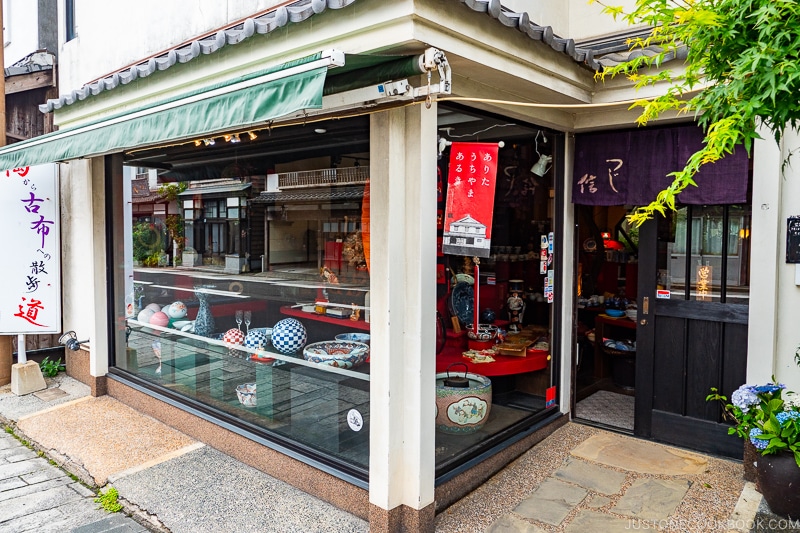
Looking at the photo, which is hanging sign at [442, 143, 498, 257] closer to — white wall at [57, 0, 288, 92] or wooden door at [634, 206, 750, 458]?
wooden door at [634, 206, 750, 458]

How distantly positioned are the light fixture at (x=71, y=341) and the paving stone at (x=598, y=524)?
7249 millimetres

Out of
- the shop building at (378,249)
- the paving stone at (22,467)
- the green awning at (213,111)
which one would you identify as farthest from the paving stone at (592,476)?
the paving stone at (22,467)

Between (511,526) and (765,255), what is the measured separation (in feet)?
10.4

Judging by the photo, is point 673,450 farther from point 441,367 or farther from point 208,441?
point 208,441

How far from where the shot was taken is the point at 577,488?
4.74 metres

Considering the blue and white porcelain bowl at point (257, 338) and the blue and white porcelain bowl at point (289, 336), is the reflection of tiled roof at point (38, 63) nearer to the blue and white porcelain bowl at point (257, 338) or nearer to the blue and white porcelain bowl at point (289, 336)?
the blue and white porcelain bowl at point (257, 338)

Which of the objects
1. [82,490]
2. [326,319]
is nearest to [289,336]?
[326,319]

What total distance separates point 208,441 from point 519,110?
4758mm

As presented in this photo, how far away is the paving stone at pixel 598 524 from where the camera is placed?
411cm

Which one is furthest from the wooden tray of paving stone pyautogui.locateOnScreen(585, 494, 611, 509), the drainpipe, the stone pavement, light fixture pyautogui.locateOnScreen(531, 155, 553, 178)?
the drainpipe

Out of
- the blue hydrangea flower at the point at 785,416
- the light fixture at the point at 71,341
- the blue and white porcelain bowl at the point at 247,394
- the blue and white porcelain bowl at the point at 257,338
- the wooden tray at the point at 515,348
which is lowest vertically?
the blue and white porcelain bowl at the point at 247,394

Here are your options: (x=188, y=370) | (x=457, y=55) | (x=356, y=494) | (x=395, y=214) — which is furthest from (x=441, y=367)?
(x=188, y=370)

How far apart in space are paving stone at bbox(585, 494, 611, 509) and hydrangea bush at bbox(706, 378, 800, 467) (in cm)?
119

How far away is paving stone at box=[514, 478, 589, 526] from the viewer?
4.30 metres
